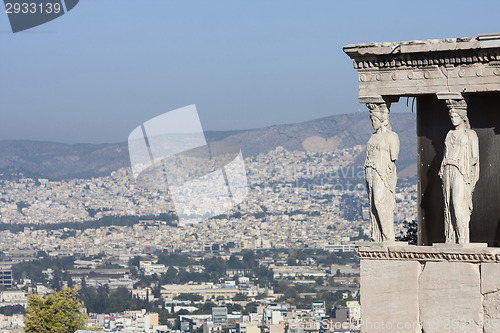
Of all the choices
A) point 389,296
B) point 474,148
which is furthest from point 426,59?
point 389,296

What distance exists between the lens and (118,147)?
114 meters

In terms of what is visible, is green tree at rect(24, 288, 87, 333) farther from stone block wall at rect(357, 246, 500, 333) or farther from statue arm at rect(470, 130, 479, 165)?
statue arm at rect(470, 130, 479, 165)

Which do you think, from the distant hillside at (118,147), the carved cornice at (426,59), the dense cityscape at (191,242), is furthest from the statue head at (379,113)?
the distant hillside at (118,147)

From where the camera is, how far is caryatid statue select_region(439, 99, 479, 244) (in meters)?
8.41

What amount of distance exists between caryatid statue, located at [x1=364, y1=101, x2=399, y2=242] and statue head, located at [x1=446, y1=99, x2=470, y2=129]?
0.51 metres

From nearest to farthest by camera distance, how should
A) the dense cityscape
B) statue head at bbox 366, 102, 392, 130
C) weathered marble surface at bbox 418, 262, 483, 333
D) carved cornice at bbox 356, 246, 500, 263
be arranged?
1. carved cornice at bbox 356, 246, 500, 263
2. weathered marble surface at bbox 418, 262, 483, 333
3. statue head at bbox 366, 102, 392, 130
4. the dense cityscape

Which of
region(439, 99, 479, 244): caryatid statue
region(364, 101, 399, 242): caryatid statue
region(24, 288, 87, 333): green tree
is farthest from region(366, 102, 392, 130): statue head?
region(24, 288, 87, 333): green tree

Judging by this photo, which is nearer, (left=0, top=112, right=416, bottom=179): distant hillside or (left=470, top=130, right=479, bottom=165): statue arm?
(left=470, top=130, right=479, bottom=165): statue arm

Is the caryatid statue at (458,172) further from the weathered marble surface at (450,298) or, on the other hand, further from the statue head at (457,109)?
the weathered marble surface at (450,298)

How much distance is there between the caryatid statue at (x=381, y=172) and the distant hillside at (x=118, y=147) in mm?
91494

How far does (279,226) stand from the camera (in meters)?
113

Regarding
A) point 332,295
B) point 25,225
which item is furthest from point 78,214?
point 332,295

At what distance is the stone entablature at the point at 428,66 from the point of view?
827 cm

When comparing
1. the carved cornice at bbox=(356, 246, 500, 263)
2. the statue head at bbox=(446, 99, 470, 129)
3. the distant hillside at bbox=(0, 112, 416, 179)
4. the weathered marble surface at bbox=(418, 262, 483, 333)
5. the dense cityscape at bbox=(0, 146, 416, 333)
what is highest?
the distant hillside at bbox=(0, 112, 416, 179)
